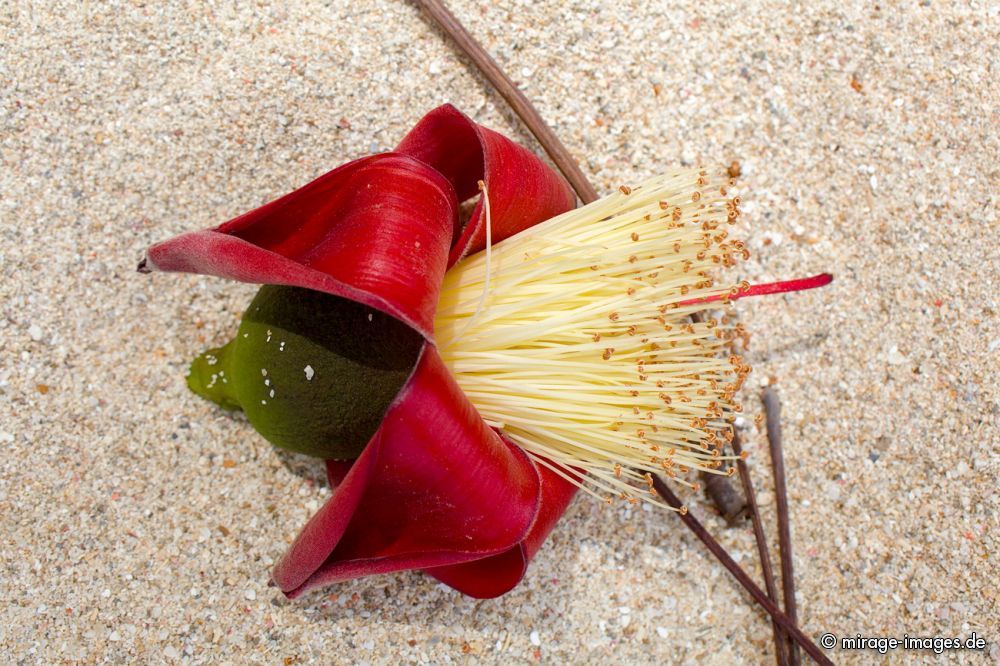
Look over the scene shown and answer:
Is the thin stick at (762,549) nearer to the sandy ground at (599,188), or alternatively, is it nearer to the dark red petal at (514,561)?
the sandy ground at (599,188)

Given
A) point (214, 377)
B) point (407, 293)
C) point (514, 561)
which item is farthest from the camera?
point (214, 377)

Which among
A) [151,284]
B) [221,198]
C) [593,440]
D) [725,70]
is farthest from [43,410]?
[725,70]

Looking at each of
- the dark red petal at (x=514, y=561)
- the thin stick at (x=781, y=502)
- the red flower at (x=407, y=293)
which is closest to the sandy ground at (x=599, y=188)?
the thin stick at (x=781, y=502)

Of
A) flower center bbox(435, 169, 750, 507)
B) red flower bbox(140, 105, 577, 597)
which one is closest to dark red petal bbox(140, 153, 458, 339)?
red flower bbox(140, 105, 577, 597)

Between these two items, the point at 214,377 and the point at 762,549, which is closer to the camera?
the point at 214,377

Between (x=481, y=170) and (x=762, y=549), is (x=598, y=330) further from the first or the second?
(x=762, y=549)

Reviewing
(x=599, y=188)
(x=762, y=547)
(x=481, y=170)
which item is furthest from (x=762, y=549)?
(x=481, y=170)

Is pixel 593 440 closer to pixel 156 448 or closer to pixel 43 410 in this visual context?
pixel 156 448
